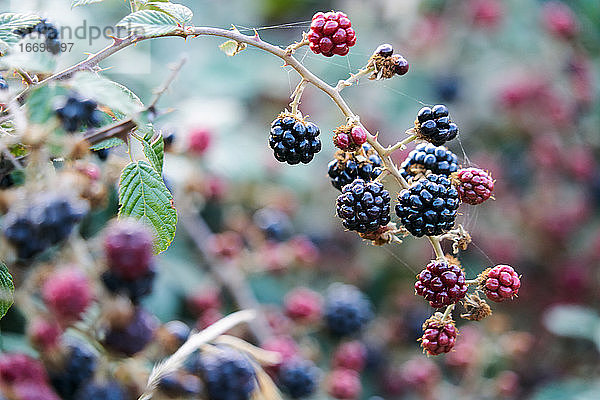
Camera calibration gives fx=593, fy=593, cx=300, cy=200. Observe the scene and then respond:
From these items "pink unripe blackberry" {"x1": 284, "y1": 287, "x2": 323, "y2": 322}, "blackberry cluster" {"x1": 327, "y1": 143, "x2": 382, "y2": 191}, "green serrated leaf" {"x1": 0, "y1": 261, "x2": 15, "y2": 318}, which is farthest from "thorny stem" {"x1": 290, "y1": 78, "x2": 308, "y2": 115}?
"pink unripe blackberry" {"x1": 284, "y1": 287, "x2": 323, "y2": 322}

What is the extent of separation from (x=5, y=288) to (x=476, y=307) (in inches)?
34.7

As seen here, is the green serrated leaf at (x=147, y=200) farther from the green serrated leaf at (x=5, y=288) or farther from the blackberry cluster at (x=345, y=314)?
the blackberry cluster at (x=345, y=314)

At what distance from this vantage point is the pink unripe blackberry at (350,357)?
2.12 m

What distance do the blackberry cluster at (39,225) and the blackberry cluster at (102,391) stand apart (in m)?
0.38

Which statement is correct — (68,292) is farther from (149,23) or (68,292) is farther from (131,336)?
(149,23)

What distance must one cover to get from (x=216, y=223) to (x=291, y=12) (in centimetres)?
222

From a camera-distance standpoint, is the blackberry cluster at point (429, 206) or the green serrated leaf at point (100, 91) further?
the blackberry cluster at point (429, 206)

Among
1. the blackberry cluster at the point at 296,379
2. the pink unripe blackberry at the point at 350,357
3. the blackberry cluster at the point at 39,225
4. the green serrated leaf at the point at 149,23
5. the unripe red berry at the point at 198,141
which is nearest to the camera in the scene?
the blackberry cluster at the point at 39,225

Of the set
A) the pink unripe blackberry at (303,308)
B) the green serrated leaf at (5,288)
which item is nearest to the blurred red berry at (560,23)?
the pink unripe blackberry at (303,308)

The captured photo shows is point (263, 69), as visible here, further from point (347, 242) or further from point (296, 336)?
point (296, 336)

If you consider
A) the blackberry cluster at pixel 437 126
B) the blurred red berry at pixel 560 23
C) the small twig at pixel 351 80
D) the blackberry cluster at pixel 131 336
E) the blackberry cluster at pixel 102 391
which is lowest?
the blackberry cluster at pixel 102 391

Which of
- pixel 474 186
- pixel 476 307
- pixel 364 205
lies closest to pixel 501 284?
pixel 476 307

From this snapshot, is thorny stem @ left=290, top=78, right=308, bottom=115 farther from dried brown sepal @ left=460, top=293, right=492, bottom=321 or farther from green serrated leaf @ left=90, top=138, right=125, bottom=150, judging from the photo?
dried brown sepal @ left=460, top=293, right=492, bottom=321

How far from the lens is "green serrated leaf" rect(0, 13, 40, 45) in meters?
1.07
